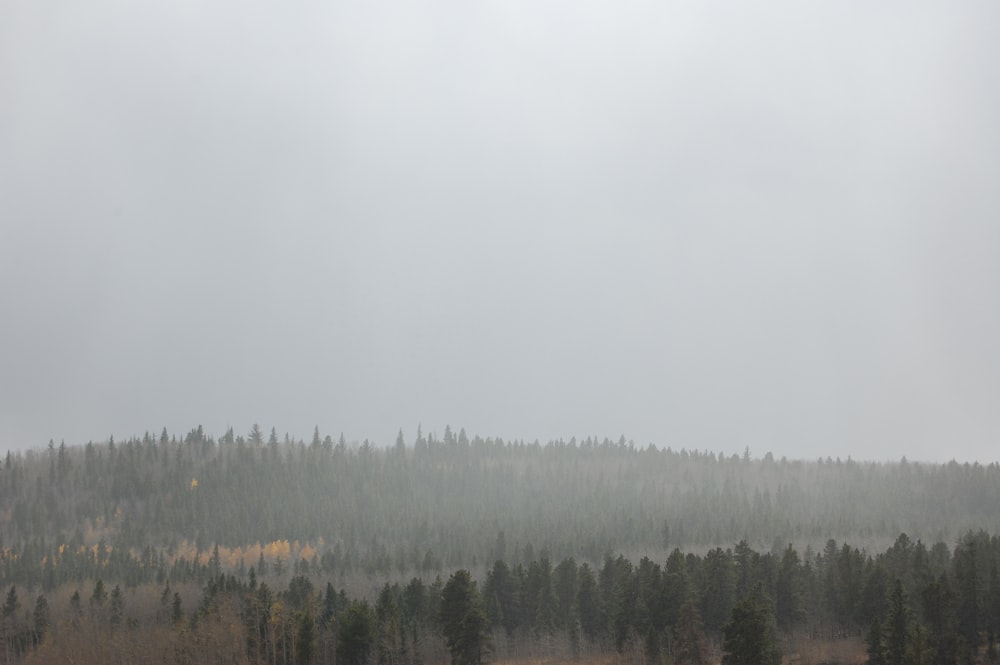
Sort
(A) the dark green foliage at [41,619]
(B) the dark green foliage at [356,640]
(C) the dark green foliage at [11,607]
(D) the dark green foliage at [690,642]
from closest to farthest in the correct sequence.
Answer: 1. (D) the dark green foliage at [690,642]
2. (B) the dark green foliage at [356,640]
3. (A) the dark green foliage at [41,619]
4. (C) the dark green foliage at [11,607]

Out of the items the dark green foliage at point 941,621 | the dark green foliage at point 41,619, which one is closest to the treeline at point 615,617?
the dark green foliage at point 941,621

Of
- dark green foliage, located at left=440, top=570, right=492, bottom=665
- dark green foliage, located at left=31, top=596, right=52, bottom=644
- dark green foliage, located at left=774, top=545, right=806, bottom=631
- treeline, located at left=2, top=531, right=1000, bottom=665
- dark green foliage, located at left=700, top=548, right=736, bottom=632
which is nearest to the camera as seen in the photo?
treeline, located at left=2, top=531, right=1000, bottom=665

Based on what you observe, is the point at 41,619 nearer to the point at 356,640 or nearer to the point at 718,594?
the point at 356,640

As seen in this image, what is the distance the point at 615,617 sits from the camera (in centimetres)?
10569

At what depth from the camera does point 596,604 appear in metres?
116

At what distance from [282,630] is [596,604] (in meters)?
35.3

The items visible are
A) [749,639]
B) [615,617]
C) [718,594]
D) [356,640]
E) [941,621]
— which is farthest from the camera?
[615,617]

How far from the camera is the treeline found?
85.2 metres

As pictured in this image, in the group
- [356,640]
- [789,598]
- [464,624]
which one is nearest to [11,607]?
[356,640]

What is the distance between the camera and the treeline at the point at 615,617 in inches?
3356

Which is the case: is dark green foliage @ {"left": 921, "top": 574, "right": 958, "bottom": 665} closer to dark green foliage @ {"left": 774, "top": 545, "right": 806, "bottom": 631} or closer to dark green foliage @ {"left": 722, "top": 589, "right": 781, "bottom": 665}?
dark green foliage @ {"left": 722, "top": 589, "right": 781, "bottom": 665}

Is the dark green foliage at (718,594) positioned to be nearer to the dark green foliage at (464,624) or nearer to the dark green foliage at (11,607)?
the dark green foliage at (464,624)

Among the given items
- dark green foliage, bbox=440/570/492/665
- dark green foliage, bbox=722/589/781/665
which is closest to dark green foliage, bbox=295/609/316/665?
dark green foliage, bbox=440/570/492/665

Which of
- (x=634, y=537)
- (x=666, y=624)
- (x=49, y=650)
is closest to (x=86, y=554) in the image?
(x=49, y=650)
